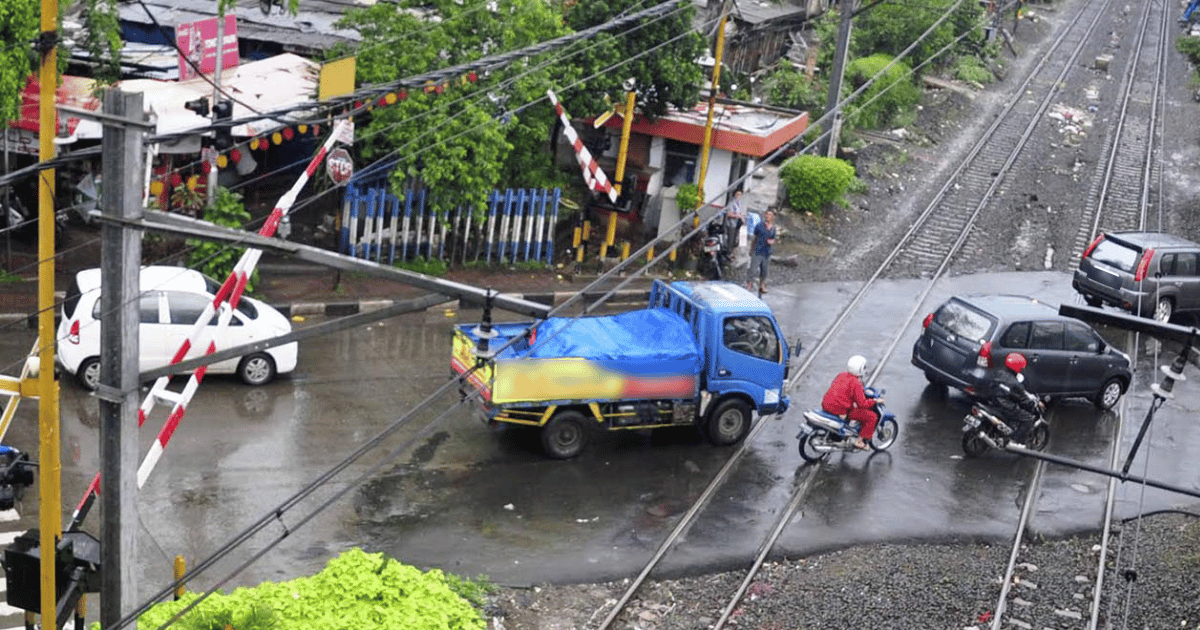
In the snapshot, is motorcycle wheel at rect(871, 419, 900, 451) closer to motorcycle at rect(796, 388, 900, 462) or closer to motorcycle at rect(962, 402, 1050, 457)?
motorcycle at rect(796, 388, 900, 462)

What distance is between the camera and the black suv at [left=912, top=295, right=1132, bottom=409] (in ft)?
60.5

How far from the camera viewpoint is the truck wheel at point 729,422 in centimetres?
1709

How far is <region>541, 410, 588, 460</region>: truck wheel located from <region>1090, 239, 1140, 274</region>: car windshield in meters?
11.3

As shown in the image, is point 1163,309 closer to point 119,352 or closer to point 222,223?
point 222,223

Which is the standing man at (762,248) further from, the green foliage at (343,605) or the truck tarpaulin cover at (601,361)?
the green foliage at (343,605)

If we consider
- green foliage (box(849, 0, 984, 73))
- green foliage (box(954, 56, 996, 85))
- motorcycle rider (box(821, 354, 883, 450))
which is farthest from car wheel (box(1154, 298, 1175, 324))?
green foliage (box(954, 56, 996, 85))

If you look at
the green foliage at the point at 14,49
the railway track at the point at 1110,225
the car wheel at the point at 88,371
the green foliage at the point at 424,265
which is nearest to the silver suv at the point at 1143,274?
the railway track at the point at 1110,225

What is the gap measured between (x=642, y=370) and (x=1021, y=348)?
5845 mm

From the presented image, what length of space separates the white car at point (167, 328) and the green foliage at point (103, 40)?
234 inches

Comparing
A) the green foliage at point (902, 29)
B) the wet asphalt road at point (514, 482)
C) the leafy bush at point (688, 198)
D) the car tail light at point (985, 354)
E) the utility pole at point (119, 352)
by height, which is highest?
the green foliage at point (902, 29)

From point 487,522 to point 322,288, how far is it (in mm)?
8662

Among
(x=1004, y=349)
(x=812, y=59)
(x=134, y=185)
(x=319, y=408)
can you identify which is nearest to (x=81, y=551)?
(x=134, y=185)

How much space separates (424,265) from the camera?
23641mm

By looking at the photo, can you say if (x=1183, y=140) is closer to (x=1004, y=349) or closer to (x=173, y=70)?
(x=1004, y=349)
